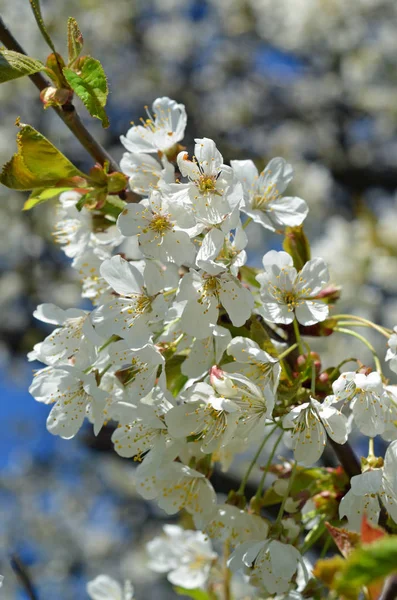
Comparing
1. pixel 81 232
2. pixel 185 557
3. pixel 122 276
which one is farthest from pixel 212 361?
pixel 185 557

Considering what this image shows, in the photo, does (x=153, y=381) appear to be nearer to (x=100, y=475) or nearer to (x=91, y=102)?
(x=91, y=102)

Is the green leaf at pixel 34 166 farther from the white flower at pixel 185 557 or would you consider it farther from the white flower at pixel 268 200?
the white flower at pixel 185 557

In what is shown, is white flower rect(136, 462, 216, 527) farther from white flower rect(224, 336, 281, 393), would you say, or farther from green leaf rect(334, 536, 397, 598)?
green leaf rect(334, 536, 397, 598)

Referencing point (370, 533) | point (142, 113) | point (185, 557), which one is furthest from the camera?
point (142, 113)

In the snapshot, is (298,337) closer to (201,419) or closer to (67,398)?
(201,419)

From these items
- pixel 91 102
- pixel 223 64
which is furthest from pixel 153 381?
pixel 223 64

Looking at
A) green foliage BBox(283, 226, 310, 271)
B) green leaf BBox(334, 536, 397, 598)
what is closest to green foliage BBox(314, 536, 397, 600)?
green leaf BBox(334, 536, 397, 598)
